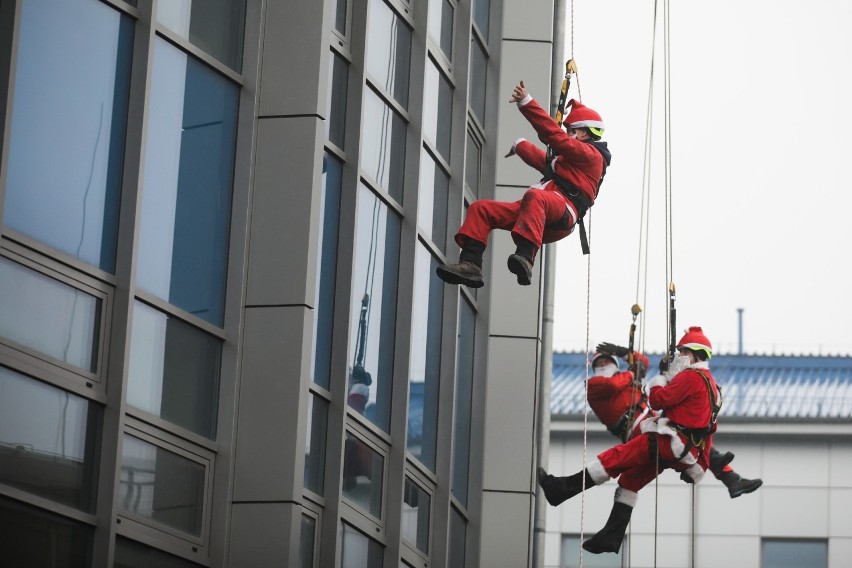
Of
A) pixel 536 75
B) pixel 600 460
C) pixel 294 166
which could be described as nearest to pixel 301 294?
pixel 294 166

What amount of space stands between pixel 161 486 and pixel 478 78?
826 centimetres

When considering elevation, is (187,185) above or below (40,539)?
above

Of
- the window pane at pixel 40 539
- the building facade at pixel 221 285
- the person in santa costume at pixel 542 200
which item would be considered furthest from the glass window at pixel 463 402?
the window pane at pixel 40 539

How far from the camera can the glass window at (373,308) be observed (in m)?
13.2

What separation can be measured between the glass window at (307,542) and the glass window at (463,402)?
463cm

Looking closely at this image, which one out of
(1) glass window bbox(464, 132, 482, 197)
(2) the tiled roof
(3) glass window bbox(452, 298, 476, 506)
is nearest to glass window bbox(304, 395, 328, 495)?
(3) glass window bbox(452, 298, 476, 506)

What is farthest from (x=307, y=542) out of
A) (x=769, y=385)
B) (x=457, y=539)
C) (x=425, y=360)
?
(x=769, y=385)

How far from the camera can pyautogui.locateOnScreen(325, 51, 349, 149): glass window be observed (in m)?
12.6

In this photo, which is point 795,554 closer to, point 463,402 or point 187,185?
point 463,402

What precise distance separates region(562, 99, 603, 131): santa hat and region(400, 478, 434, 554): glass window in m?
3.61

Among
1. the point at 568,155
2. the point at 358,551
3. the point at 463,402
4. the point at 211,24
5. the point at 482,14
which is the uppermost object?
the point at 482,14

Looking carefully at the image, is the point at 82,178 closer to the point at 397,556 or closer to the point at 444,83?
the point at 397,556

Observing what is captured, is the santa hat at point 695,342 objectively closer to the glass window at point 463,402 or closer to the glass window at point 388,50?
the glass window at point 463,402

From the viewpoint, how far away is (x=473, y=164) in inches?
690
